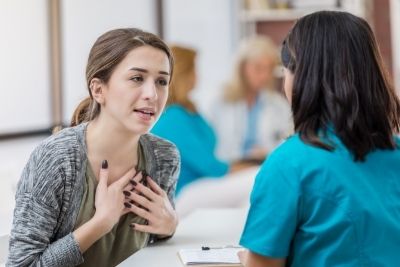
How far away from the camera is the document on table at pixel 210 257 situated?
A: 1817 mm

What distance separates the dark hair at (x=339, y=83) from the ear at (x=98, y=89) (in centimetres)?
60

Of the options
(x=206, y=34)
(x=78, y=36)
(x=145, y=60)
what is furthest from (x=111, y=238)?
(x=206, y=34)

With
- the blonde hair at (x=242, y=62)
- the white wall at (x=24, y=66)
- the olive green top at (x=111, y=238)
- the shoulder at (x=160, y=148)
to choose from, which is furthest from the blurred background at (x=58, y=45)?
the shoulder at (x=160, y=148)

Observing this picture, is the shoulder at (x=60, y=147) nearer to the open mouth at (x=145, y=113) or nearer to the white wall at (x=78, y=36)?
the open mouth at (x=145, y=113)

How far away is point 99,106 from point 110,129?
0.34 ft

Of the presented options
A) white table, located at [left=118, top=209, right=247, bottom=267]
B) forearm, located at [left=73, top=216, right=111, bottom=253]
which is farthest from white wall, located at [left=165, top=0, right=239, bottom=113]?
forearm, located at [left=73, top=216, right=111, bottom=253]

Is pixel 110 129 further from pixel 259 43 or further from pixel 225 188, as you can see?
pixel 259 43

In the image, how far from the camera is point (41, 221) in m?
1.73

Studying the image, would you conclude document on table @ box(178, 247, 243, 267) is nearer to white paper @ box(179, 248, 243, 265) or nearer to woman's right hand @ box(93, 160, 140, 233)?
white paper @ box(179, 248, 243, 265)

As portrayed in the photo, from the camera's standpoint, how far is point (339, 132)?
1.40 metres

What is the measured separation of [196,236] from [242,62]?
287cm

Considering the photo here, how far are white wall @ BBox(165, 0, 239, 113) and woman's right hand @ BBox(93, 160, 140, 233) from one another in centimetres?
331

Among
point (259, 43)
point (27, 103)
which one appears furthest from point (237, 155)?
point (27, 103)

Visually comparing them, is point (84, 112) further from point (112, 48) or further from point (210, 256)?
point (210, 256)
